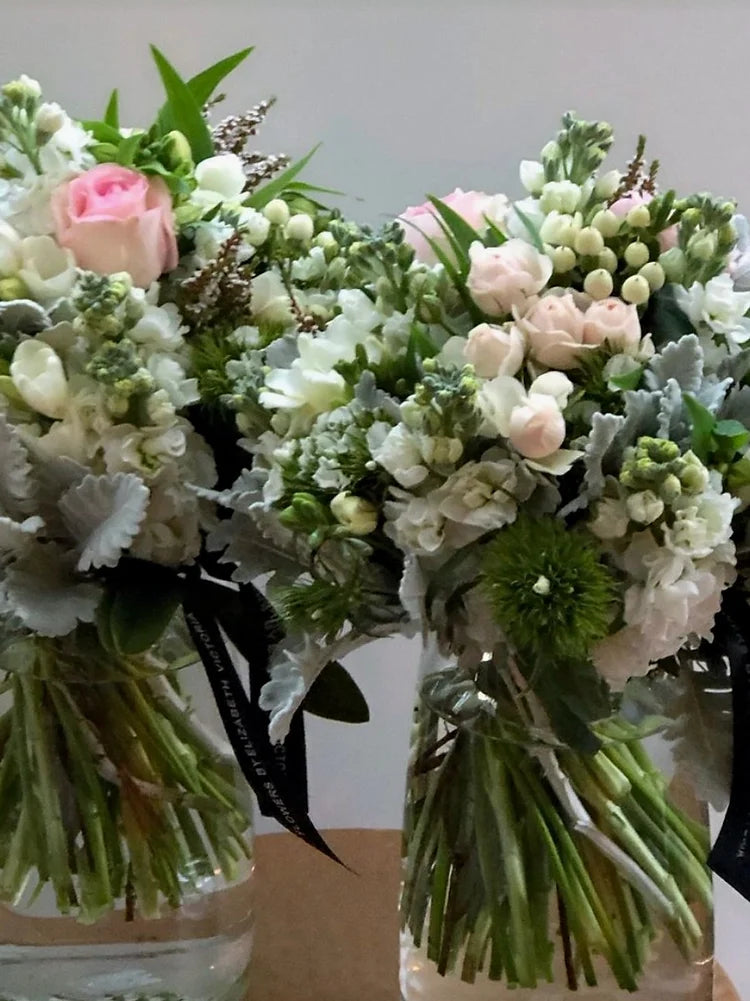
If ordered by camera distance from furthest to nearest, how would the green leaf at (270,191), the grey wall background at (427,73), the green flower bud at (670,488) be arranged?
the grey wall background at (427,73)
the green leaf at (270,191)
the green flower bud at (670,488)

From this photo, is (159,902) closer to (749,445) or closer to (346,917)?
(346,917)

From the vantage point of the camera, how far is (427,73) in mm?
1015

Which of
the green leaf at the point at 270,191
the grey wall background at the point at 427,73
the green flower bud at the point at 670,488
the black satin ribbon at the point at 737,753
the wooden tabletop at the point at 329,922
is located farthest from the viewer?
the grey wall background at the point at 427,73

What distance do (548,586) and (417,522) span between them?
6 centimetres

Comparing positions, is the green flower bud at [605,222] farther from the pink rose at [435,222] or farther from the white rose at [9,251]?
the white rose at [9,251]

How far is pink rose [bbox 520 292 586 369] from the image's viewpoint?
0.50 meters

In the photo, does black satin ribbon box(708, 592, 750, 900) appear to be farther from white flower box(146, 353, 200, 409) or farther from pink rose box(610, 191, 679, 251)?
white flower box(146, 353, 200, 409)

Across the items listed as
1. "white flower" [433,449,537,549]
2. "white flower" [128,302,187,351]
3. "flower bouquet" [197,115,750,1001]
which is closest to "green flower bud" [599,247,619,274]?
"flower bouquet" [197,115,750,1001]

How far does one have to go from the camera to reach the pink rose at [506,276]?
504 mm

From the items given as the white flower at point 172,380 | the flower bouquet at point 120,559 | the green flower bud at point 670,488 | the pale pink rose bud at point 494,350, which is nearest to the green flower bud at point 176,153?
the flower bouquet at point 120,559

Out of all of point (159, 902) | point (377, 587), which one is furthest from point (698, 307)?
point (159, 902)

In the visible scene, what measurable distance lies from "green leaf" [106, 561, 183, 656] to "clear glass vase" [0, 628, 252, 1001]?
0.06m

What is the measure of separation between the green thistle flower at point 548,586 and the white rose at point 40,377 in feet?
0.72

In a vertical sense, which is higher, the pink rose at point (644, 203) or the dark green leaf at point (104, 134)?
the dark green leaf at point (104, 134)
